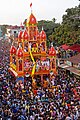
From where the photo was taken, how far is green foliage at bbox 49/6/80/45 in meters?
40.8

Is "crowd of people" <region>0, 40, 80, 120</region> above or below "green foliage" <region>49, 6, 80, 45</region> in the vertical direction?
below

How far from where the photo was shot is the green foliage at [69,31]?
134 feet

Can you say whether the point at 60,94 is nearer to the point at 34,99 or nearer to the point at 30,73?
the point at 34,99

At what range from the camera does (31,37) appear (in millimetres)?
31406

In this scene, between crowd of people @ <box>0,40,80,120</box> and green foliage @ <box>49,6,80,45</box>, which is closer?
crowd of people @ <box>0,40,80,120</box>

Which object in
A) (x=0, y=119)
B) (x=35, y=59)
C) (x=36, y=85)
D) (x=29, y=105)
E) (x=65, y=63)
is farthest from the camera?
(x=65, y=63)

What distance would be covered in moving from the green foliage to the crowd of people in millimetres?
13130

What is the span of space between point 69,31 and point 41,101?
22195 millimetres

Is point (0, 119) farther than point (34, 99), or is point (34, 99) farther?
point (34, 99)

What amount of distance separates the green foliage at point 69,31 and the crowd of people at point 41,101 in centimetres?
1313

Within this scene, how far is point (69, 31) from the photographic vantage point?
43031mm

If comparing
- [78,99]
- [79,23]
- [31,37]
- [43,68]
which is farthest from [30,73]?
[79,23]

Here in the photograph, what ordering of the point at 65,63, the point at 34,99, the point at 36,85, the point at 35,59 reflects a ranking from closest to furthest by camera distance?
the point at 34,99 < the point at 36,85 < the point at 35,59 < the point at 65,63

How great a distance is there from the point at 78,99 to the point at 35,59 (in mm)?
9570
